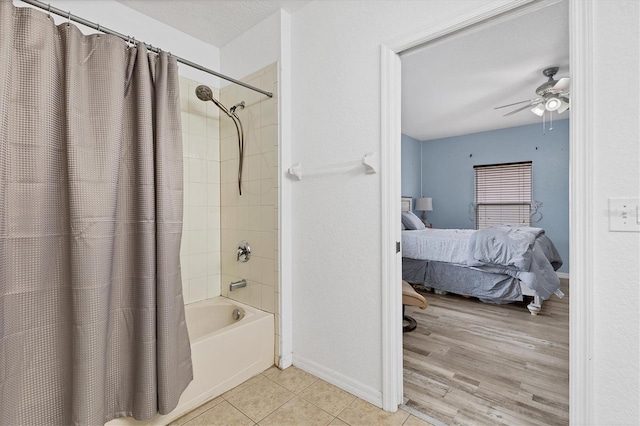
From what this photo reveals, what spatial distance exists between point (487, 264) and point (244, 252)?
2.74 metres

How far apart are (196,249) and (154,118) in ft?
3.92

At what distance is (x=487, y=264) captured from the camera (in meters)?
3.41

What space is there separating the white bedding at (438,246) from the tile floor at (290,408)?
8.08 ft

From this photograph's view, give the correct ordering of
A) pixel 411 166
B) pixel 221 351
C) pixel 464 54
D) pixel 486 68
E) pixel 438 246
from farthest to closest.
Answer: pixel 411 166
pixel 438 246
pixel 486 68
pixel 464 54
pixel 221 351

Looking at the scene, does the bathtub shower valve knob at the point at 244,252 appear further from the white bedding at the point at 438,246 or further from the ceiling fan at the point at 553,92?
the ceiling fan at the point at 553,92

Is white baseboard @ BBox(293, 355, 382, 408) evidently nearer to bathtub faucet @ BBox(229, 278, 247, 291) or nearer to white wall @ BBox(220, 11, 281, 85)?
bathtub faucet @ BBox(229, 278, 247, 291)

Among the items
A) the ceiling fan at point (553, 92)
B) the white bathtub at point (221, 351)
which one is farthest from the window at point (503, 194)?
the white bathtub at point (221, 351)

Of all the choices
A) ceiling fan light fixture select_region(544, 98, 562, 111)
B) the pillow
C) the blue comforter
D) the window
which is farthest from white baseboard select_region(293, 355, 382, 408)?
the window

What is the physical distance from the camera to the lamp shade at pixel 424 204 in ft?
19.6

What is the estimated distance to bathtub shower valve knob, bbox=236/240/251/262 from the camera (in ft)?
7.49

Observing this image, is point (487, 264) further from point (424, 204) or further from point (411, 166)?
point (411, 166)
